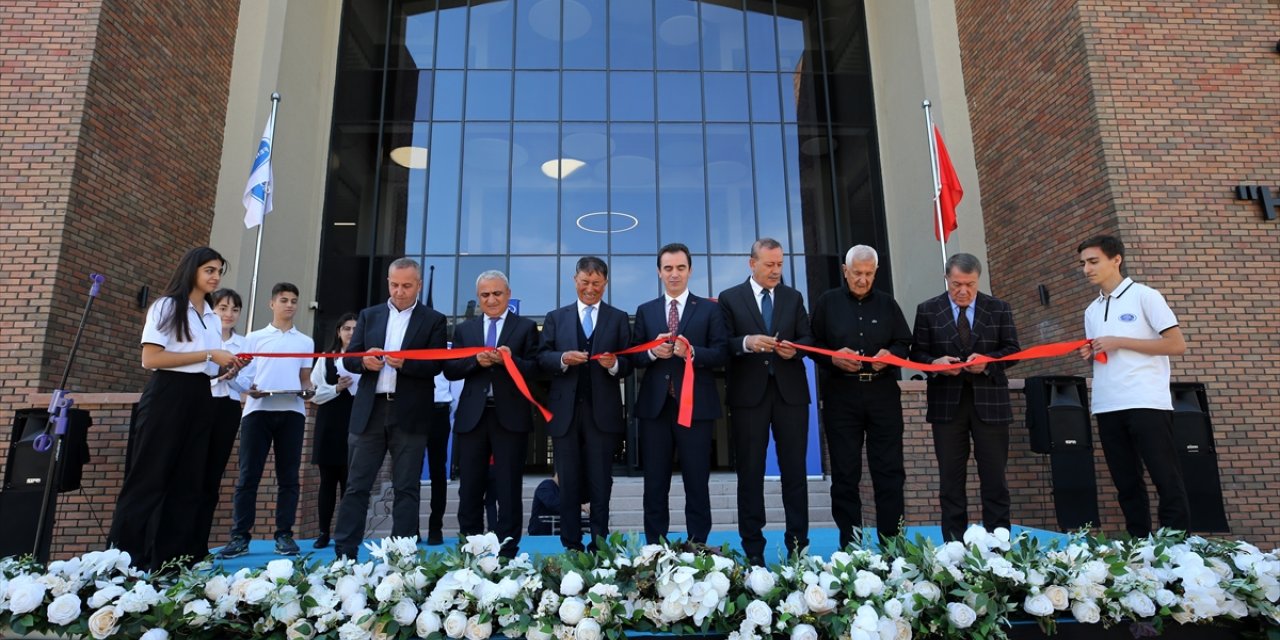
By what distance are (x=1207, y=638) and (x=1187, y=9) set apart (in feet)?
27.6

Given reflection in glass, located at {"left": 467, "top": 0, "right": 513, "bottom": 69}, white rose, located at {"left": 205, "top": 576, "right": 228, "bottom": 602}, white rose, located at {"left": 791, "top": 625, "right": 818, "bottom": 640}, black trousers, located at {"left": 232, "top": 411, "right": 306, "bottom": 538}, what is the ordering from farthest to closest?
reflection in glass, located at {"left": 467, "top": 0, "right": 513, "bottom": 69} → black trousers, located at {"left": 232, "top": 411, "right": 306, "bottom": 538} → white rose, located at {"left": 205, "top": 576, "right": 228, "bottom": 602} → white rose, located at {"left": 791, "top": 625, "right": 818, "bottom": 640}

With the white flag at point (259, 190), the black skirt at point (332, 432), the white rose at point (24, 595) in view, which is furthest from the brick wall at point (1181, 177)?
the white flag at point (259, 190)

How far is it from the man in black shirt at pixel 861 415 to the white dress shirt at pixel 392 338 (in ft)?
8.90

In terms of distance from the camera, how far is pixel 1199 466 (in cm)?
589

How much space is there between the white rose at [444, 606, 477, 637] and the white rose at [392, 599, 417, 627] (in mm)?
135

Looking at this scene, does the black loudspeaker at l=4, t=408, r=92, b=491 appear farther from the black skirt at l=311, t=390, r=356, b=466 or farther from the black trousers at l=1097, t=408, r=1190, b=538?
the black trousers at l=1097, t=408, r=1190, b=538

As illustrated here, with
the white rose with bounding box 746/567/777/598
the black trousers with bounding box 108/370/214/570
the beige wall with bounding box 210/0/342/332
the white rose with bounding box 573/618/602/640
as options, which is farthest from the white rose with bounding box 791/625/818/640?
the beige wall with bounding box 210/0/342/332

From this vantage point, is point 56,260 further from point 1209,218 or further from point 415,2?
point 1209,218

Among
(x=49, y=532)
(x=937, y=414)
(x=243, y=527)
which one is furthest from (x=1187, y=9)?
(x=49, y=532)

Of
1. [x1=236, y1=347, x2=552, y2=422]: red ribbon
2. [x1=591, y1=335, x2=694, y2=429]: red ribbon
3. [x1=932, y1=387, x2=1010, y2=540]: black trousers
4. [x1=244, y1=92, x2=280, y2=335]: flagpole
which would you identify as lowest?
[x1=932, y1=387, x2=1010, y2=540]: black trousers

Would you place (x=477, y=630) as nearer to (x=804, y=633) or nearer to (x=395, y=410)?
(x=804, y=633)

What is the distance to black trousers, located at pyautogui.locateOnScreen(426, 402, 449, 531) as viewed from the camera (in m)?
5.82

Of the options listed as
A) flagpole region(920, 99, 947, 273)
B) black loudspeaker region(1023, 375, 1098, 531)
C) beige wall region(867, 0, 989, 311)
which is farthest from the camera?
beige wall region(867, 0, 989, 311)

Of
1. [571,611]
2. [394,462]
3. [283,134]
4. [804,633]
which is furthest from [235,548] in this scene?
[283,134]
